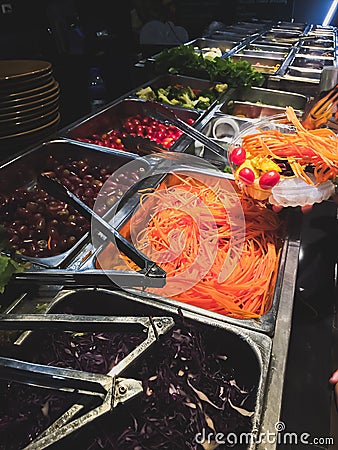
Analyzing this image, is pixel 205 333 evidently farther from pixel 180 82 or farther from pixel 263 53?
pixel 263 53

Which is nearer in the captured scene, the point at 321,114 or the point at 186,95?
the point at 321,114

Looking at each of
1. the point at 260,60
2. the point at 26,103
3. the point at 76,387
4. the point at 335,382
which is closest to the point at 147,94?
the point at 26,103

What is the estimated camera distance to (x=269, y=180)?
6.08 ft

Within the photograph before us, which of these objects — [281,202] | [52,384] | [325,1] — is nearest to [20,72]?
[281,202]

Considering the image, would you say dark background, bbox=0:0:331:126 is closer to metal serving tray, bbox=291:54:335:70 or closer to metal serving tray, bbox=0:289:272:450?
metal serving tray, bbox=291:54:335:70

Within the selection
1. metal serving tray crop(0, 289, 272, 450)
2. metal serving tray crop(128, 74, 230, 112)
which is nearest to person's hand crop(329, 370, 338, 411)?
metal serving tray crop(0, 289, 272, 450)

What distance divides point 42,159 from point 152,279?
1.51 metres

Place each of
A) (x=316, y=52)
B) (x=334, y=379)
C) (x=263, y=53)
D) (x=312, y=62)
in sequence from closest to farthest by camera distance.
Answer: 1. (x=334, y=379)
2. (x=312, y=62)
3. (x=263, y=53)
4. (x=316, y=52)

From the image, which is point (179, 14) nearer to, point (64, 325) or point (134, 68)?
point (134, 68)

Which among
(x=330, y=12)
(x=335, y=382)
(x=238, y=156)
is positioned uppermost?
(x=330, y=12)

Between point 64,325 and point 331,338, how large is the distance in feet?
5.04

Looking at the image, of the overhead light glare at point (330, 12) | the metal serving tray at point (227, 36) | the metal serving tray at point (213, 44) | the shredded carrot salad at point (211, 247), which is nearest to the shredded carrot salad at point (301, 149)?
the shredded carrot salad at point (211, 247)

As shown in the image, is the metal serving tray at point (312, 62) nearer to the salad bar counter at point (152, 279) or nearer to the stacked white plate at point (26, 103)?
the salad bar counter at point (152, 279)

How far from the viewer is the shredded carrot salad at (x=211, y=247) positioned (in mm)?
1572
